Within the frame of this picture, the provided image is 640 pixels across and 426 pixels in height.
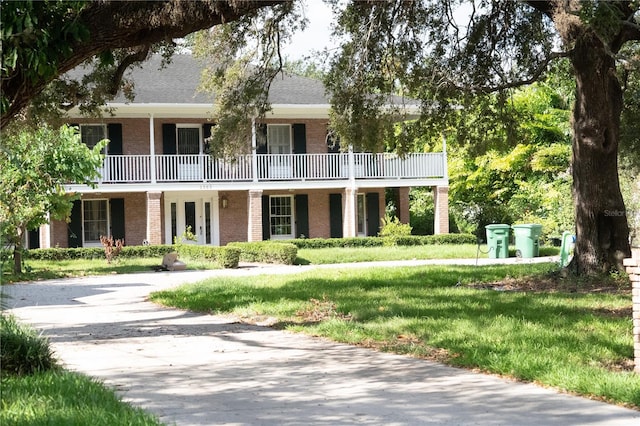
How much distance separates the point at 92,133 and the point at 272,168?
699 centimetres

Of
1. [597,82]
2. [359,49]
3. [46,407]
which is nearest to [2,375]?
[46,407]

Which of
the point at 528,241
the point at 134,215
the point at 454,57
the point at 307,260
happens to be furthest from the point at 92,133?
the point at 454,57

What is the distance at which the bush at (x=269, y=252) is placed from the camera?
26.5 m

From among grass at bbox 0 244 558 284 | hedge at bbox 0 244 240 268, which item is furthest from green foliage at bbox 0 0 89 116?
hedge at bbox 0 244 240 268

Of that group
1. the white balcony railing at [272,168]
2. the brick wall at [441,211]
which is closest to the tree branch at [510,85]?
the white balcony railing at [272,168]

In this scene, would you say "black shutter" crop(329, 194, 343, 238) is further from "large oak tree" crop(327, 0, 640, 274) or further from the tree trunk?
the tree trunk

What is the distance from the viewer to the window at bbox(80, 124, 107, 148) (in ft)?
105

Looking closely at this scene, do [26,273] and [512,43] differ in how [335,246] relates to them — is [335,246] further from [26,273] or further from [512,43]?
[512,43]

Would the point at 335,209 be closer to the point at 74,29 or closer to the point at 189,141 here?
the point at 189,141

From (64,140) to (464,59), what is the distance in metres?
10.6

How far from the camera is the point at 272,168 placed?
3288cm

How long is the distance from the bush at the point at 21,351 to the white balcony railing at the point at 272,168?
23.1 metres

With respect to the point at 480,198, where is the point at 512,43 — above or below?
above

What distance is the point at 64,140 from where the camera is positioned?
71.6ft
